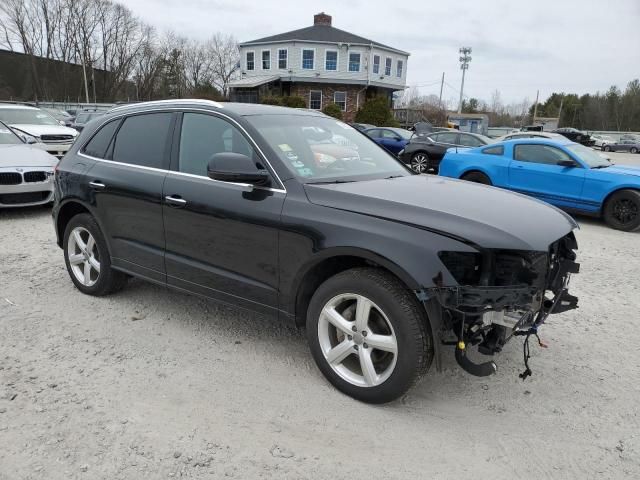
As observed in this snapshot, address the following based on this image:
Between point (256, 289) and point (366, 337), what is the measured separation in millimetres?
855

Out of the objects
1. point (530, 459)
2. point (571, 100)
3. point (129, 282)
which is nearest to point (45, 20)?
point (129, 282)

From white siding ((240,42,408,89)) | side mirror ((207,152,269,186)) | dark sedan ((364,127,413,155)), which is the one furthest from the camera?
white siding ((240,42,408,89))

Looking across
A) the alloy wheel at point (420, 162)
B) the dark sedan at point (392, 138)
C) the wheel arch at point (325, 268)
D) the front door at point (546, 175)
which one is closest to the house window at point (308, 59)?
the dark sedan at point (392, 138)

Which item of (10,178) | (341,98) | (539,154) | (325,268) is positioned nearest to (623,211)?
(539,154)

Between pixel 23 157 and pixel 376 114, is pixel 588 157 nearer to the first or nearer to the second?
pixel 23 157

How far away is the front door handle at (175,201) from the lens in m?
3.60

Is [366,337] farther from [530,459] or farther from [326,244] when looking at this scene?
[530,459]

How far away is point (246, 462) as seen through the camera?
2.50 meters

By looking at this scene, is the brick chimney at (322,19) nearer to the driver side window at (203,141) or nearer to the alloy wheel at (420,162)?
the alloy wheel at (420,162)

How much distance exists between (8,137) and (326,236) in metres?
8.20

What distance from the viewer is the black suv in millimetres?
2666

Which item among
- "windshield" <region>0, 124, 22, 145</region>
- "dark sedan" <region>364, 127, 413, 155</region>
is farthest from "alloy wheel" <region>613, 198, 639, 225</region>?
"windshield" <region>0, 124, 22, 145</region>

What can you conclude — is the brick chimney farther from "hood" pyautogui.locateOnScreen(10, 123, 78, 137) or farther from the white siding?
"hood" pyautogui.locateOnScreen(10, 123, 78, 137)

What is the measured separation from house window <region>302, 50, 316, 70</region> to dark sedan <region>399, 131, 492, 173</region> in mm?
28290
